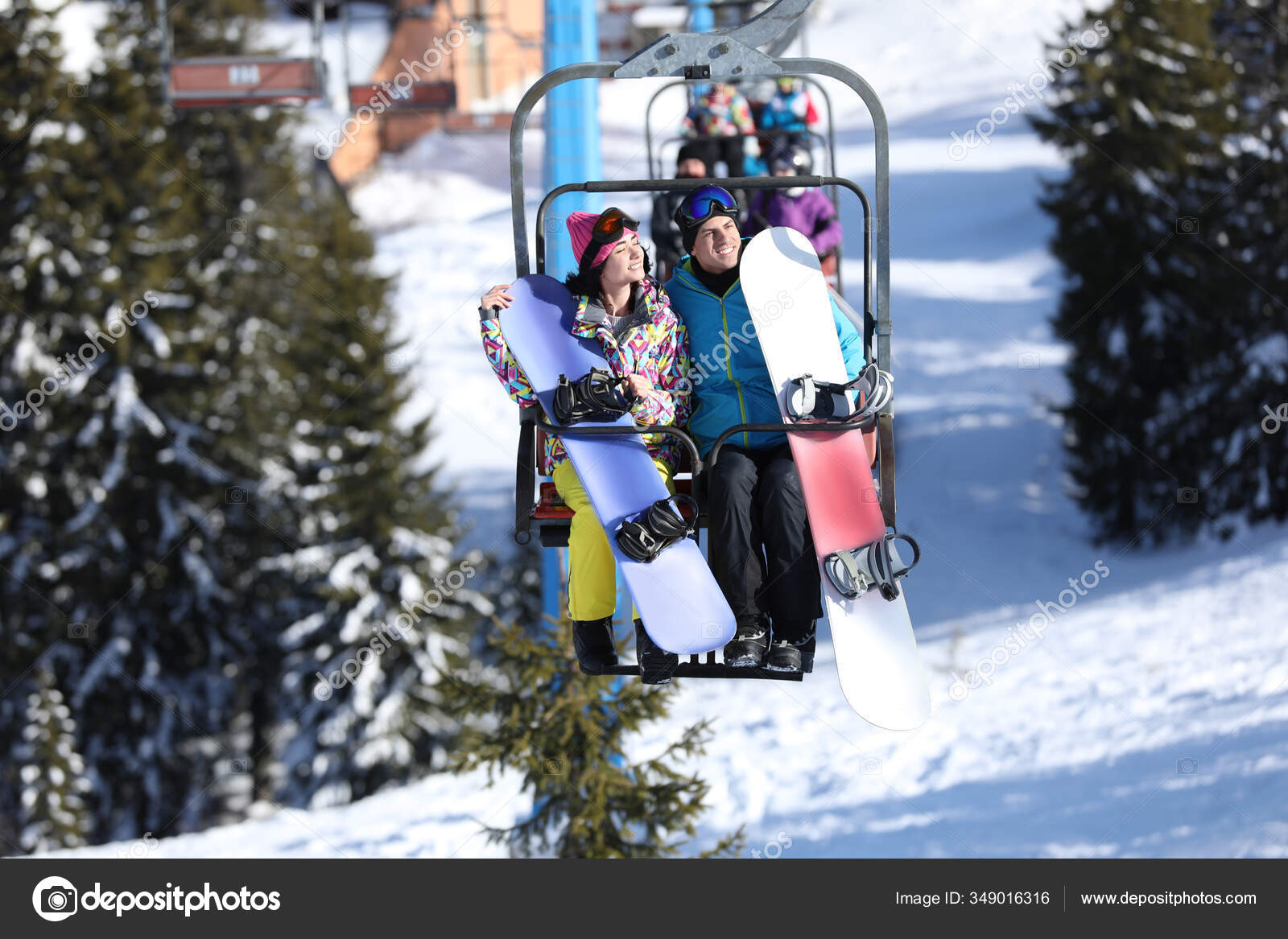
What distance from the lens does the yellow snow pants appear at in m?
4.09

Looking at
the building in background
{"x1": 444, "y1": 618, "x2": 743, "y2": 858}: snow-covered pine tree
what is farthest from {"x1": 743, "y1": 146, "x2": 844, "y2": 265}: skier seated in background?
the building in background

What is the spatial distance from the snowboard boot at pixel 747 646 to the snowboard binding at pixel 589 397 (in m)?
0.70

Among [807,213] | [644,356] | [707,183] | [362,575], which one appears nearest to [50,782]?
[362,575]

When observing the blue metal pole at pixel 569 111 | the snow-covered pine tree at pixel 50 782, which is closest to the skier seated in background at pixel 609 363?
the blue metal pole at pixel 569 111

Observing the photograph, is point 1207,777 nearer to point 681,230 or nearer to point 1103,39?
point 681,230

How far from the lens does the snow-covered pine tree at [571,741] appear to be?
24.3 ft

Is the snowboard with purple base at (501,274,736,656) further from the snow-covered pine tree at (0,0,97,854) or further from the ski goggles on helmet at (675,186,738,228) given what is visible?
the snow-covered pine tree at (0,0,97,854)

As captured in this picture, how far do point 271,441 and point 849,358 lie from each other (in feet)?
55.7

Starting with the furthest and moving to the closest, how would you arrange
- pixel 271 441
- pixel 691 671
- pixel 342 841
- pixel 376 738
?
pixel 271 441 → pixel 376 738 → pixel 342 841 → pixel 691 671

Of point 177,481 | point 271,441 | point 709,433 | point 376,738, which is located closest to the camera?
point 709,433

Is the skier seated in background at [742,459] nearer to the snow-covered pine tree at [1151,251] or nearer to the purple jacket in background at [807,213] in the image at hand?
the purple jacket in background at [807,213]

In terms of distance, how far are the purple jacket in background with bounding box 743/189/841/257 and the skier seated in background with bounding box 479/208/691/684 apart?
101 inches
